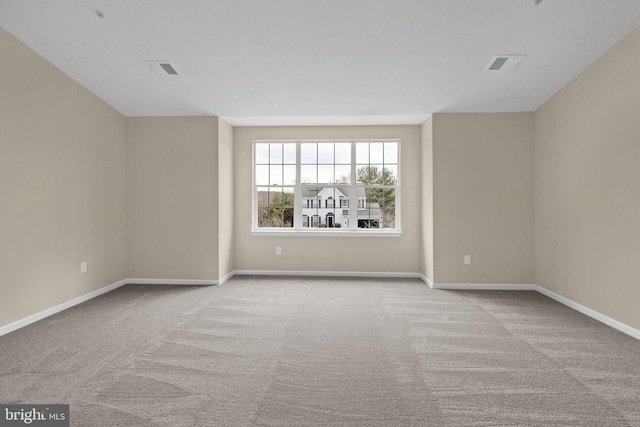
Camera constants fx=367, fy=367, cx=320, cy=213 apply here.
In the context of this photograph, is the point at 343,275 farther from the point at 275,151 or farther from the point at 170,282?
the point at 170,282

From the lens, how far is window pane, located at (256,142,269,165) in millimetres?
6082

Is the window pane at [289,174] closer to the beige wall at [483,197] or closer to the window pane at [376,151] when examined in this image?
the window pane at [376,151]

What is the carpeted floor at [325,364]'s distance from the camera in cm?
200

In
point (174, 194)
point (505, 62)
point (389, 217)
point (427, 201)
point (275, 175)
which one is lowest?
point (389, 217)

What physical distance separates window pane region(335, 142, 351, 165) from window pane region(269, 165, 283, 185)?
964mm

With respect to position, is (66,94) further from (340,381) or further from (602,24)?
(602,24)

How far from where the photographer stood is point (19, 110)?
3.48m

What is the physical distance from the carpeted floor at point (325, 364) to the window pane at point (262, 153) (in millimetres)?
2584

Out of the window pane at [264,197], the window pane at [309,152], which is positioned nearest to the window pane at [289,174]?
the window pane at [309,152]

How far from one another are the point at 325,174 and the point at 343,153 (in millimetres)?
452

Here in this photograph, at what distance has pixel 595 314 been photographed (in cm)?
369

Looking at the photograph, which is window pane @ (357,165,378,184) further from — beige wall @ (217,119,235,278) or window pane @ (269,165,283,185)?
beige wall @ (217,119,235,278)

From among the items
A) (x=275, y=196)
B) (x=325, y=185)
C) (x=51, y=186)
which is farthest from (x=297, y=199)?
(x=51, y=186)

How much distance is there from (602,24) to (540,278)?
3.07 meters
